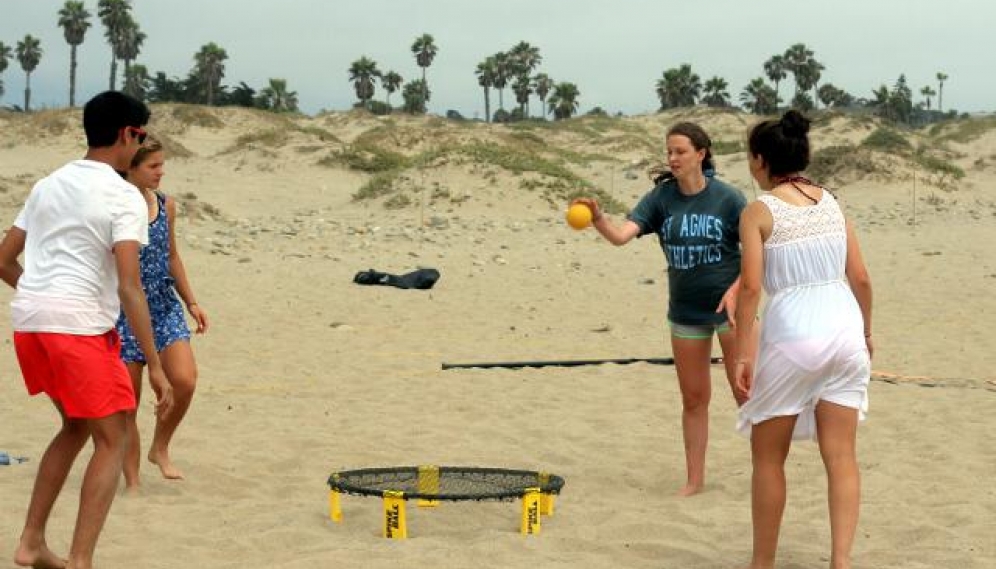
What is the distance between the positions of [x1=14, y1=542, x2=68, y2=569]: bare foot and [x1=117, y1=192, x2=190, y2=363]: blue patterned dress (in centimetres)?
131

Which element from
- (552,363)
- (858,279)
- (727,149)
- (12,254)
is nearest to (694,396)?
(858,279)

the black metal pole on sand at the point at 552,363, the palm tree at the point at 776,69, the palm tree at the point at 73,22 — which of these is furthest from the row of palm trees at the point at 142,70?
the black metal pole on sand at the point at 552,363

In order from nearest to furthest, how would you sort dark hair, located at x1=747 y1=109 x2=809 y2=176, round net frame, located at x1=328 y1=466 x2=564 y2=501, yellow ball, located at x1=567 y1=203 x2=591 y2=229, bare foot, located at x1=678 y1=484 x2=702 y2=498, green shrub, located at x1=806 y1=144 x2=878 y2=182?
dark hair, located at x1=747 y1=109 x2=809 y2=176 < yellow ball, located at x1=567 y1=203 x2=591 y2=229 < round net frame, located at x1=328 y1=466 x2=564 y2=501 < bare foot, located at x1=678 y1=484 x2=702 y2=498 < green shrub, located at x1=806 y1=144 x2=878 y2=182

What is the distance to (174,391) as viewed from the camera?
593 cm

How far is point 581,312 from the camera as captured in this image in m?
13.6

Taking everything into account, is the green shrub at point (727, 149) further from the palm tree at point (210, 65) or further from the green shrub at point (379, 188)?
the palm tree at point (210, 65)

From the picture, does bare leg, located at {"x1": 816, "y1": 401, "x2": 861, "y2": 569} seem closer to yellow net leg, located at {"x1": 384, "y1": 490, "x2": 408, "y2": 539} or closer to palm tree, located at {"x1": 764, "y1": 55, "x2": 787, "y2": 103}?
yellow net leg, located at {"x1": 384, "y1": 490, "x2": 408, "y2": 539}

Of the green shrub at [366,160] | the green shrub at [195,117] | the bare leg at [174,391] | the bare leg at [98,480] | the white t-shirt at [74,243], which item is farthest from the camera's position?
the green shrub at [195,117]

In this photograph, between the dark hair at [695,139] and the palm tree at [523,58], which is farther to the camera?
the palm tree at [523,58]

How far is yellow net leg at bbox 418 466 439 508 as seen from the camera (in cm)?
577

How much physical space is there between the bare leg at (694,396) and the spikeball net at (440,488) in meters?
0.72

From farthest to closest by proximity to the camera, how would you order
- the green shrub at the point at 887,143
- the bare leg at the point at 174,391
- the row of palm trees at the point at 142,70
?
the row of palm trees at the point at 142,70 < the green shrub at the point at 887,143 < the bare leg at the point at 174,391

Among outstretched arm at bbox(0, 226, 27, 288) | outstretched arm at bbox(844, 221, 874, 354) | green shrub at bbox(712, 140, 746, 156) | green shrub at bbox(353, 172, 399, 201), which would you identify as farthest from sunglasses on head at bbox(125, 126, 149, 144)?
green shrub at bbox(712, 140, 746, 156)

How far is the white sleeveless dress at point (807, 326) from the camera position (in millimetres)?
4230
